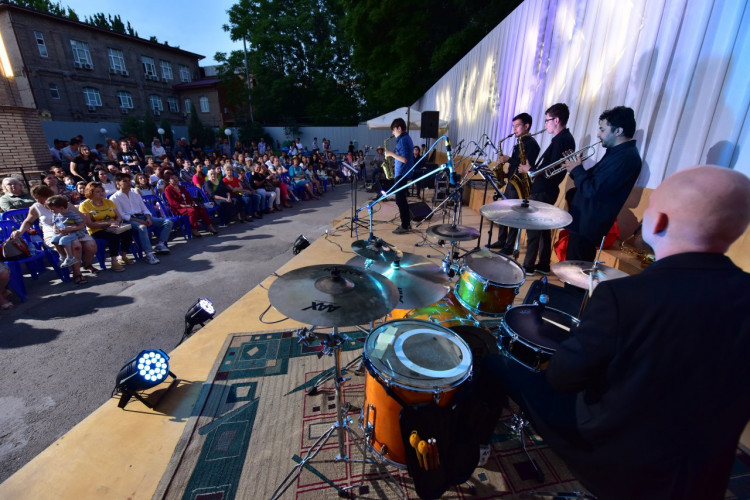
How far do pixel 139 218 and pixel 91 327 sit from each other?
9.82ft

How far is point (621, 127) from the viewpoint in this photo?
289 cm

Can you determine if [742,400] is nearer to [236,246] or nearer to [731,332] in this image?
[731,332]

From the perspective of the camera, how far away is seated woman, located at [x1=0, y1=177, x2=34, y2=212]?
17.2ft

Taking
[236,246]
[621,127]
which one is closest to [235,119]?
[236,246]

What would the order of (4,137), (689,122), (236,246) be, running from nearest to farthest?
(689,122) → (236,246) → (4,137)

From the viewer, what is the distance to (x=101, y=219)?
5.38 meters

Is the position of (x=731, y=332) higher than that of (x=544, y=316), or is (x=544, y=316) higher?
(x=731, y=332)

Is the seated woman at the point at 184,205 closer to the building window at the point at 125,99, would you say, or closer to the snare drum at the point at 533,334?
the snare drum at the point at 533,334

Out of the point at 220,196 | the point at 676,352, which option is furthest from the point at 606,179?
the point at 220,196

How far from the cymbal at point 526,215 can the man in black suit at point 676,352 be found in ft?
4.70

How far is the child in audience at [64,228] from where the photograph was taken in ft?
15.5

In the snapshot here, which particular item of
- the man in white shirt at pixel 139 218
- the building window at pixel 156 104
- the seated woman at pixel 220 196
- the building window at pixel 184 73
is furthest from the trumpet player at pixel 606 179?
the building window at pixel 184 73

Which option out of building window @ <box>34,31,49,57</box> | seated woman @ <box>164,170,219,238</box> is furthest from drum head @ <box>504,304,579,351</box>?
building window @ <box>34,31,49,57</box>

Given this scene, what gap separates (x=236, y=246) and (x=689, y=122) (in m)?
6.95
